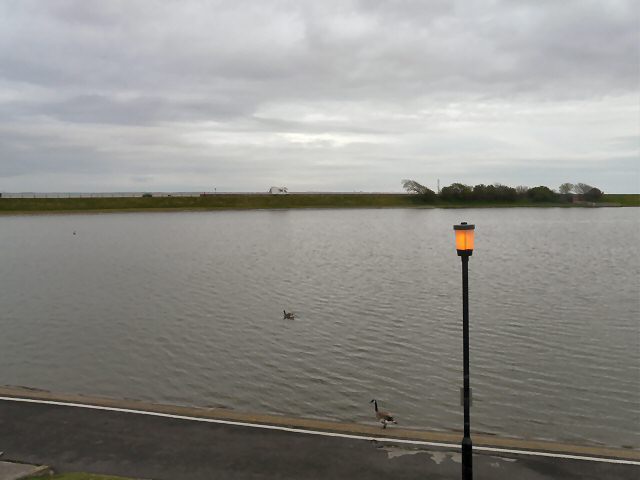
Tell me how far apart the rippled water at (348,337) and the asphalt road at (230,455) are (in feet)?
17.0

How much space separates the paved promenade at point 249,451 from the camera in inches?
506

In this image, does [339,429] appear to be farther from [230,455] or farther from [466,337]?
[466,337]

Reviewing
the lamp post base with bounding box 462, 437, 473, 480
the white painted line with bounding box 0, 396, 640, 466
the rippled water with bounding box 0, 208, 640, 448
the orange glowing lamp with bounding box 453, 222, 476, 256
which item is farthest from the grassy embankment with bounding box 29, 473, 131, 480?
the orange glowing lamp with bounding box 453, 222, 476, 256

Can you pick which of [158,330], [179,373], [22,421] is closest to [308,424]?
[22,421]

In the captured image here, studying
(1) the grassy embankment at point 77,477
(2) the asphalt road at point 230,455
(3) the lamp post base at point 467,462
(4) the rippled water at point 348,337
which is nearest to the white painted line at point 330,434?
(2) the asphalt road at point 230,455

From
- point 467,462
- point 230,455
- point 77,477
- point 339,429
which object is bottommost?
point 339,429

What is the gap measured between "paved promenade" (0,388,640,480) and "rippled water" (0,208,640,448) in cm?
463

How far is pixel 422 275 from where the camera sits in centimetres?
4969

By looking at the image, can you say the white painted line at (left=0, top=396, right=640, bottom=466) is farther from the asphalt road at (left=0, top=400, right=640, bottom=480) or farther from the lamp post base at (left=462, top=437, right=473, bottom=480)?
the lamp post base at (left=462, top=437, right=473, bottom=480)

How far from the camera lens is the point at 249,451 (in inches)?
547

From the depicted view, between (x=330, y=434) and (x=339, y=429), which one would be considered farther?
(x=339, y=429)

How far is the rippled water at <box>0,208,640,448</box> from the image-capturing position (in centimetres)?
2089

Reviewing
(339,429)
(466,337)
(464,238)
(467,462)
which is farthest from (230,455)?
(464,238)

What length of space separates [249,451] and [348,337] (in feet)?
52.6
